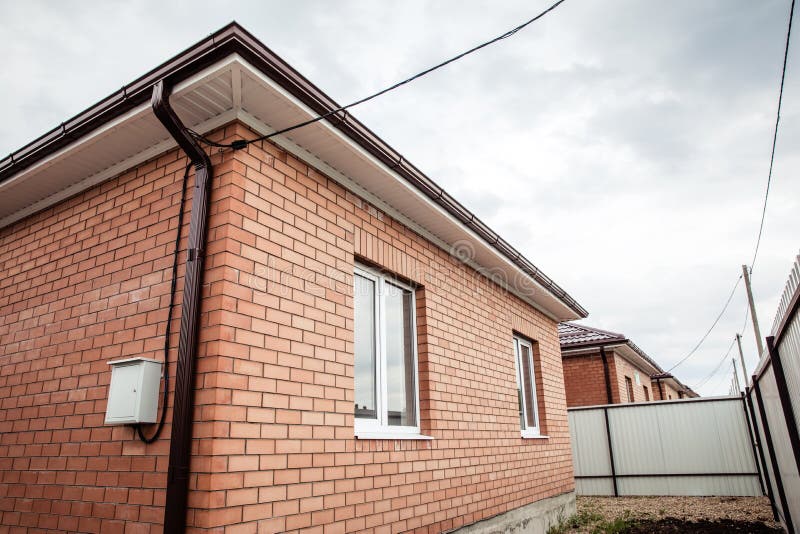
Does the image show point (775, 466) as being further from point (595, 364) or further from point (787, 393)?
point (595, 364)

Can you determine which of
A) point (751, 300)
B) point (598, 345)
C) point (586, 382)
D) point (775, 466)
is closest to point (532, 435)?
point (775, 466)

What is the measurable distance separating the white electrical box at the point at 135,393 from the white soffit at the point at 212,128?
1505 mm

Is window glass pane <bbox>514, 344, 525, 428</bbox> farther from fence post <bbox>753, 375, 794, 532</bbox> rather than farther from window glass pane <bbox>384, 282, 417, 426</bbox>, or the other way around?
fence post <bbox>753, 375, 794, 532</bbox>

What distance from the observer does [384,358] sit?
420 centimetres

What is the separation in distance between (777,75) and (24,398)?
18.9 ft

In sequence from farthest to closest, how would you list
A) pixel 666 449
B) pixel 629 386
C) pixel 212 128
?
pixel 629 386, pixel 666 449, pixel 212 128

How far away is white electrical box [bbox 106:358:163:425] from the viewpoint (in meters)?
2.67

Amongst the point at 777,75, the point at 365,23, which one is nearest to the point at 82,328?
the point at 365,23

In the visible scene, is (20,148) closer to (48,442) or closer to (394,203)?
(48,442)

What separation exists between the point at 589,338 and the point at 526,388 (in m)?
6.44

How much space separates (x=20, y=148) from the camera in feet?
12.1

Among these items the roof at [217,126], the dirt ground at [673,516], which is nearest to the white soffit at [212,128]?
the roof at [217,126]

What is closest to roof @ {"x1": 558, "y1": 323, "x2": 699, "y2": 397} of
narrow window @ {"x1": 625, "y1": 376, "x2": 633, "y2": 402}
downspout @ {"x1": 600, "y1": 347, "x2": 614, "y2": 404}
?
downspout @ {"x1": 600, "y1": 347, "x2": 614, "y2": 404}

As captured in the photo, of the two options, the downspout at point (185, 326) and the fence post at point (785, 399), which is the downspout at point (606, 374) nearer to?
the fence post at point (785, 399)
